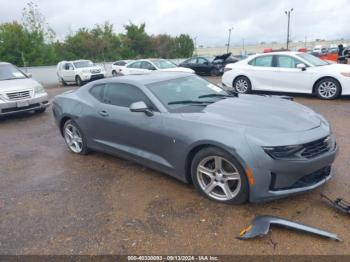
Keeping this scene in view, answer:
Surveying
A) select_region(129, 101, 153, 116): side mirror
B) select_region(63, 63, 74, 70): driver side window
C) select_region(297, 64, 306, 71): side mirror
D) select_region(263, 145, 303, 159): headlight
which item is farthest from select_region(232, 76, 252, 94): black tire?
select_region(63, 63, 74, 70): driver side window

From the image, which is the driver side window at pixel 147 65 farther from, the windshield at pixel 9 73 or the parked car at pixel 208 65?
the windshield at pixel 9 73

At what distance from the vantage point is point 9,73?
8984 mm

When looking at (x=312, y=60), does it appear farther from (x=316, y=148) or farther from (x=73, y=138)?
(x=73, y=138)

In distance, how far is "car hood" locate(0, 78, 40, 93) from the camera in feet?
26.2

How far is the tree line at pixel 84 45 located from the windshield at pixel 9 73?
1949 cm

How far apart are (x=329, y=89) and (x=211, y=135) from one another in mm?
6889

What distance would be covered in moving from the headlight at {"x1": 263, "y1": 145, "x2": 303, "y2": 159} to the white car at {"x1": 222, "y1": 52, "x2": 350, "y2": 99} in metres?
6.55


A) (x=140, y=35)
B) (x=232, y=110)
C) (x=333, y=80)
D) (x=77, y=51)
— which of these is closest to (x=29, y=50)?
(x=77, y=51)

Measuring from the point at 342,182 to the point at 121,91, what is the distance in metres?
3.17

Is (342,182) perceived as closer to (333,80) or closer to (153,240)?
(153,240)

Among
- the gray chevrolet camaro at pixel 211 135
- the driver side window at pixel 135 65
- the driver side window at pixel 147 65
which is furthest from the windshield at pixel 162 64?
the gray chevrolet camaro at pixel 211 135

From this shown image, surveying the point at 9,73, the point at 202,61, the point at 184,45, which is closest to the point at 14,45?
the point at 202,61

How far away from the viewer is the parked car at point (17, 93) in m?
7.92

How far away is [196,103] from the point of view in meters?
3.95
